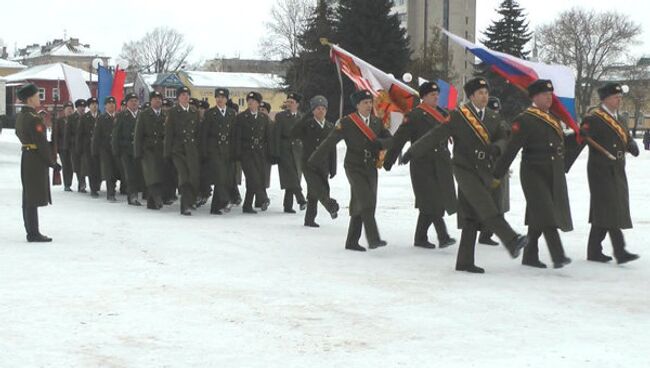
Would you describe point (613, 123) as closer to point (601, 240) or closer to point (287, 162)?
point (601, 240)

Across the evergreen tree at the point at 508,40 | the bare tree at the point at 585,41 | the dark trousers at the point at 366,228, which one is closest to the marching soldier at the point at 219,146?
the dark trousers at the point at 366,228

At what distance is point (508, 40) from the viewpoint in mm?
64375

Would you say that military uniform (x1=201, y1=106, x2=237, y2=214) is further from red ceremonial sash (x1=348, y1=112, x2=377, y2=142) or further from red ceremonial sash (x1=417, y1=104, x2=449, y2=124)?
red ceremonial sash (x1=417, y1=104, x2=449, y2=124)

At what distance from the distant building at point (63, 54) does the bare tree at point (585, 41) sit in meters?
79.0

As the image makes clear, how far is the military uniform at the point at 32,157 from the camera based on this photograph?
10883 mm

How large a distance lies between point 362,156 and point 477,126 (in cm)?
183

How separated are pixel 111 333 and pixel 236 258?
3.66 m

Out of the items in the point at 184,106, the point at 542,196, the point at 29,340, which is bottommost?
the point at 29,340

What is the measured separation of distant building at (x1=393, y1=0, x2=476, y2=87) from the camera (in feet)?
318

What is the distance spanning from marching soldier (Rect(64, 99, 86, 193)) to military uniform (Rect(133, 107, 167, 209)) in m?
4.06

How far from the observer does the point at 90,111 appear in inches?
765

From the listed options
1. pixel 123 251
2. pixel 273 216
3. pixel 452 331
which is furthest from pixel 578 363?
pixel 273 216

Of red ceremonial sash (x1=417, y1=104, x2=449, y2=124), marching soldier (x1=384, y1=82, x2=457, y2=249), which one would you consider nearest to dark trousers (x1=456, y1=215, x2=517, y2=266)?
marching soldier (x1=384, y1=82, x2=457, y2=249)

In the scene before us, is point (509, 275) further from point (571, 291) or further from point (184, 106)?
point (184, 106)
